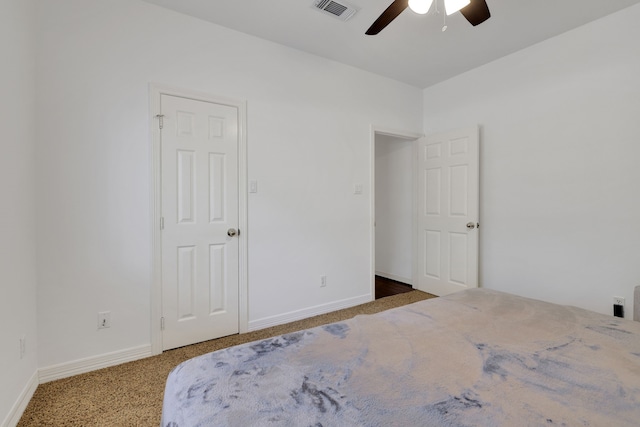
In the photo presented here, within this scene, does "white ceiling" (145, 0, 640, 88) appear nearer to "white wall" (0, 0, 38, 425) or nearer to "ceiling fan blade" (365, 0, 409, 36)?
"ceiling fan blade" (365, 0, 409, 36)

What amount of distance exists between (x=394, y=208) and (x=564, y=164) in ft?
6.87

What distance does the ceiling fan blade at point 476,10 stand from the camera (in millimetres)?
1658

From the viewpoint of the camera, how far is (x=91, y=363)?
2.07 meters

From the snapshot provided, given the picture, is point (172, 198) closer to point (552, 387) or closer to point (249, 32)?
point (249, 32)

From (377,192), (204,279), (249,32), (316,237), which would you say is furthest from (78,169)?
(377,192)

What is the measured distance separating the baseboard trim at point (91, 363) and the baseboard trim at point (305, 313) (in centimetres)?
88

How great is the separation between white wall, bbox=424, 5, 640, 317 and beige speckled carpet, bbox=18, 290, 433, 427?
10.3 feet

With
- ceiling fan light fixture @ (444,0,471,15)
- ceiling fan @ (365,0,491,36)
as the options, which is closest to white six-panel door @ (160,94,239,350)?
ceiling fan @ (365,0,491,36)

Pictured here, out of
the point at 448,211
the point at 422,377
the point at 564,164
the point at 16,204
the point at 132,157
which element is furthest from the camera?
the point at 448,211

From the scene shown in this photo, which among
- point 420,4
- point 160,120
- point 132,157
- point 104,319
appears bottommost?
point 104,319

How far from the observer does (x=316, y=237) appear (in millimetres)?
3113

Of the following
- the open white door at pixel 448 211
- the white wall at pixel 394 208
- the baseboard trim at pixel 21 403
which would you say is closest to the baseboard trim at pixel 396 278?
the white wall at pixel 394 208

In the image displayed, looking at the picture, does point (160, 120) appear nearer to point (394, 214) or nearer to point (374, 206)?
point (374, 206)

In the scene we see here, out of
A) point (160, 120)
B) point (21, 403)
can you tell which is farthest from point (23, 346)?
point (160, 120)
